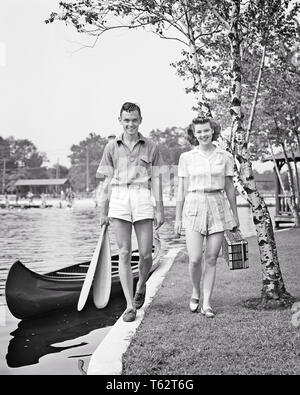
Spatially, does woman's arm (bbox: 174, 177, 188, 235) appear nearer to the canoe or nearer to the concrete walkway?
the concrete walkway

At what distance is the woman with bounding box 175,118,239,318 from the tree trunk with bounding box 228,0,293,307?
0.75m

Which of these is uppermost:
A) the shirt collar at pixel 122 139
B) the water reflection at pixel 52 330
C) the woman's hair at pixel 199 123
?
the woman's hair at pixel 199 123

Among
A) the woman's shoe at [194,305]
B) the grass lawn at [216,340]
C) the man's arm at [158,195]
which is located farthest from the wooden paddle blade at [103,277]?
the woman's shoe at [194,305]

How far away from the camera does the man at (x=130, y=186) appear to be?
4.71 metres

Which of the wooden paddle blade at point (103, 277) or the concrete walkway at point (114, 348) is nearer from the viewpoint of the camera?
the concrete walkway at point (114, 348)

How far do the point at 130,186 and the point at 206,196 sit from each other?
0.71 metres

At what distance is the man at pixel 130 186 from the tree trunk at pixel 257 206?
4.03ft

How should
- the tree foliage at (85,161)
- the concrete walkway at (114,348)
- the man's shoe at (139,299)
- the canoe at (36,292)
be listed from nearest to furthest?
the concrete walkway at (114,348) < the man's shoe at (139,299) < the canoe at (36,292) < the tree foliage at (85,161)

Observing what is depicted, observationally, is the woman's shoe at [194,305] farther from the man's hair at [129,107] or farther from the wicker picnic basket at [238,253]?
the man's hair at [129,107]

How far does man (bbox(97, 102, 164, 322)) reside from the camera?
4.71 meters

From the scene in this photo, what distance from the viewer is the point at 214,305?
554 cm

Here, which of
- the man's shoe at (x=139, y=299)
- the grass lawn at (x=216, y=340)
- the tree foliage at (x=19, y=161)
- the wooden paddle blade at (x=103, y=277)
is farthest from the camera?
the tree foliage at (x=19, y=161)

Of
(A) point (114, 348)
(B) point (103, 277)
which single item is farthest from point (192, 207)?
(A) point (114, 348)
